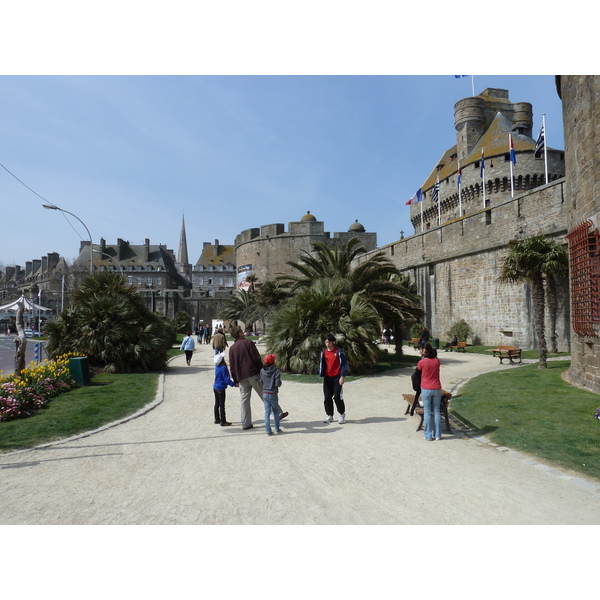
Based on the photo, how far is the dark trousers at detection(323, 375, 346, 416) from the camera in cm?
764

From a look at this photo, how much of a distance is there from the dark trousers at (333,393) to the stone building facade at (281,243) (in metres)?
41.2

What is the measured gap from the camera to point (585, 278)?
895cm

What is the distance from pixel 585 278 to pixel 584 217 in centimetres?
136

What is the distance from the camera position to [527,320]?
2139 centimetres

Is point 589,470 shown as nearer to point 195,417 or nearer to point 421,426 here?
point 421,426

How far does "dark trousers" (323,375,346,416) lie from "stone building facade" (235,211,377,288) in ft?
135

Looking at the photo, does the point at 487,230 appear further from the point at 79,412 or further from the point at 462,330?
the point at 79,412

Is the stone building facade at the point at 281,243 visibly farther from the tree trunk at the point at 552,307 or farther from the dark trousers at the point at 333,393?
the dark trousers at the point at 333,393

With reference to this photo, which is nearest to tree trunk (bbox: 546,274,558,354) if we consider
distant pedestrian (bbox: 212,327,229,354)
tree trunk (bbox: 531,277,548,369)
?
tree trunk (bbox: 531,277,548,369)

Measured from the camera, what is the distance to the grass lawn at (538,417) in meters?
5.40

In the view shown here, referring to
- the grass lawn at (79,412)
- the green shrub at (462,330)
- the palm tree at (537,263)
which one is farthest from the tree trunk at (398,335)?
the grass lawn at (79,412)

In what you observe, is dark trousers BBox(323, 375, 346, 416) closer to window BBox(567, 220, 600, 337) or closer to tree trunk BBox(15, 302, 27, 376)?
window BBox(567, 220, 600, 337)

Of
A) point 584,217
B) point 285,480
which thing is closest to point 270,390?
point 285,480

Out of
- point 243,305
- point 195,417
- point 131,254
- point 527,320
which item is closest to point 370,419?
point 195,417
